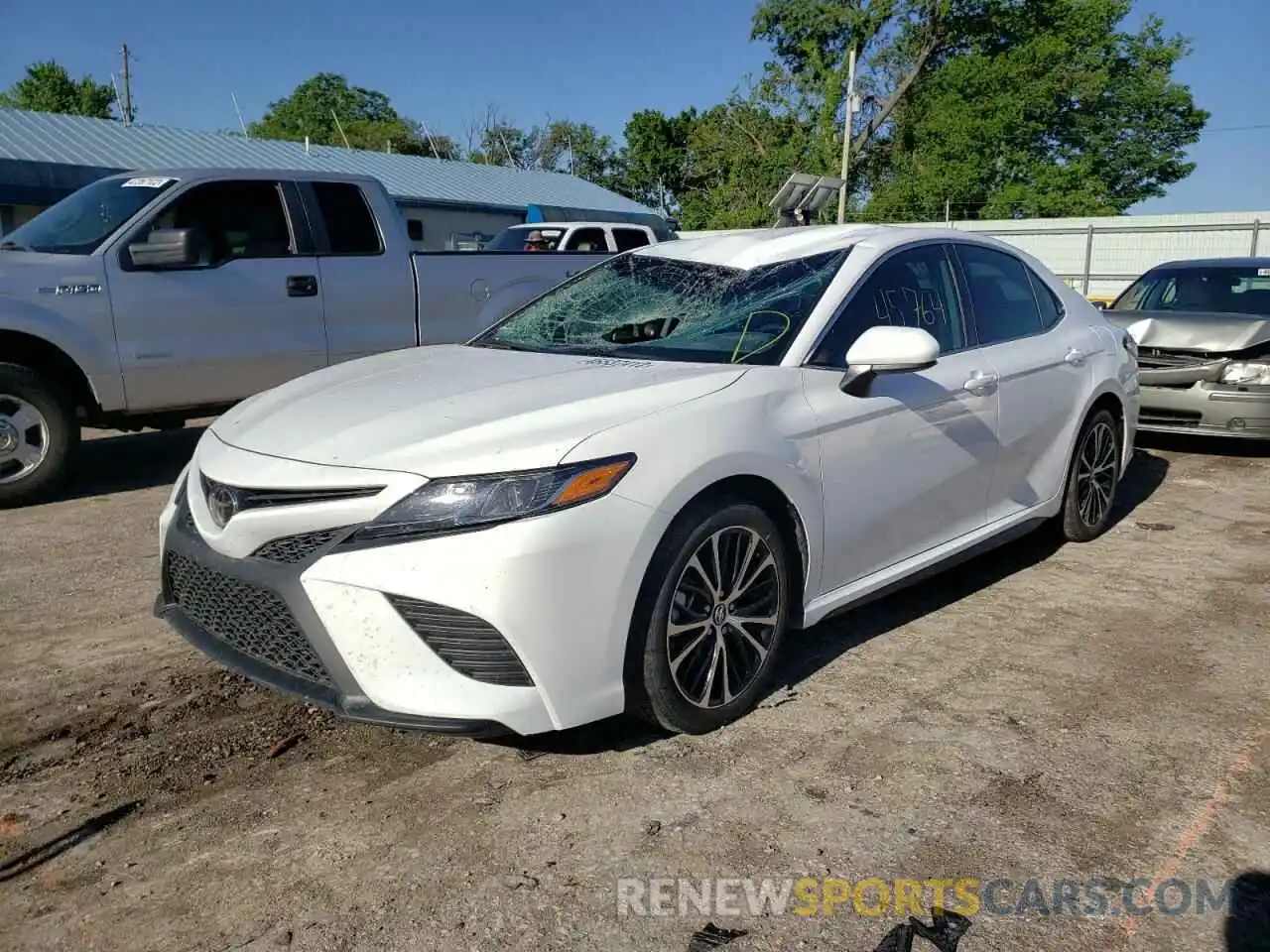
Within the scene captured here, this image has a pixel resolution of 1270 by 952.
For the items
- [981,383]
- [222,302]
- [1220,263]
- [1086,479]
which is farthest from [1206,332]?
[222,302]

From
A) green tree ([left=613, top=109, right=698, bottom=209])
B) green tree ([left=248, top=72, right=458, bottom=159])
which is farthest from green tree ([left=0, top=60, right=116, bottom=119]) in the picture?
green tree ([left=613, top=109, right=698, bottom=209])

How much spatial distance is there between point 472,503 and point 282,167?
1936 cm

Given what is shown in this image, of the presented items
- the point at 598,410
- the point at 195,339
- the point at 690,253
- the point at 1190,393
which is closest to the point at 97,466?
the point at 195,339

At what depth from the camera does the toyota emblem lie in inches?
117

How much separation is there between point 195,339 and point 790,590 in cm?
460

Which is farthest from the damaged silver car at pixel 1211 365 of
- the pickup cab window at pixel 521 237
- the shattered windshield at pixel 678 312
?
the pickup cab window at pixel 521 237

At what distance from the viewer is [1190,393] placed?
7.73 metres

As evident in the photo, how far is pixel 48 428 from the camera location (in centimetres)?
613

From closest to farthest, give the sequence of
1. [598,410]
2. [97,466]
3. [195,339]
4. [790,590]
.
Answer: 1. [598,410]
2. [790,590]
3. [195,339]
4. [97,466]

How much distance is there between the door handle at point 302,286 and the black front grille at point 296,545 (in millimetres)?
4355

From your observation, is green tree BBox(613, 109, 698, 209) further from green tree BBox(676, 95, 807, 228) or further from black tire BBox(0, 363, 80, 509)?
black tire BBox(0, 363, 80, 509)

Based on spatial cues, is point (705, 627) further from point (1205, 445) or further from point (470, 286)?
point (1205, 445)

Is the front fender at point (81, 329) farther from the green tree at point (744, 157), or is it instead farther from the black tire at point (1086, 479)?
the green tree at point (744, 157)

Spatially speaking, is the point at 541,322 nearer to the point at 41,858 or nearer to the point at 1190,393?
the point at 41,858
